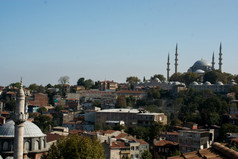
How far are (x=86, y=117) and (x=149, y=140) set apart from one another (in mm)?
14136

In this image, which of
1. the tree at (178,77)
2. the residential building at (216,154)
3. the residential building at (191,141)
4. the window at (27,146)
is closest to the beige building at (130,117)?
the residential building at (191,141)

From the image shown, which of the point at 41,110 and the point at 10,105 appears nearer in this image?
the point at 10,105

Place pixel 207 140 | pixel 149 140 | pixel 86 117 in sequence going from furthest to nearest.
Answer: pixel 86 117
pixel 149 140
pixel 207 140

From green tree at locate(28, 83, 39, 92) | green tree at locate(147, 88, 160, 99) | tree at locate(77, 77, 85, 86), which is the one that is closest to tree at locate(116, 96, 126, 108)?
green tree at locate(147, 88, 160, 99)

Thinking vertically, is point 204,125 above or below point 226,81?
below

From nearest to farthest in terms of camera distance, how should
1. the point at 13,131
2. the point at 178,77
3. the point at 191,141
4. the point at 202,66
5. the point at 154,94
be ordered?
the point at 13,131, the point at 191,141, the point at 154,94, the point at 178,77, the point at 202,66

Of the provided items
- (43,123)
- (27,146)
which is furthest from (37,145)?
(43,123)

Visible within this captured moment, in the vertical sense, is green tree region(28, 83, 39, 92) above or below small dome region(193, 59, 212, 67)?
below

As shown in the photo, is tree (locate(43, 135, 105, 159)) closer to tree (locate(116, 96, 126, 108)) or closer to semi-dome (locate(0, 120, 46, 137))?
semi-dome (locate(0, 120, 46, 137))

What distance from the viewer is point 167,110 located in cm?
5634

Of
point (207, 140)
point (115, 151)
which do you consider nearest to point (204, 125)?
point (207, 140)

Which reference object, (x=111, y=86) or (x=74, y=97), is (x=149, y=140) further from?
(x=111, y=86)

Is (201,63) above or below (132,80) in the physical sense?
above

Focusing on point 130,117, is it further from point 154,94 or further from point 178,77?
point 178,77
